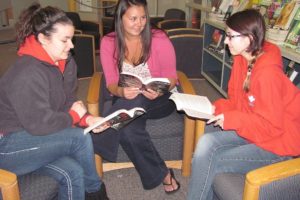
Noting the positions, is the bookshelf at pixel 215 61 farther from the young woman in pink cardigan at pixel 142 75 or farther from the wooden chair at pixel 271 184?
the wooden chair at pixel 271 184

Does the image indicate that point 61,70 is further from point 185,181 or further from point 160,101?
point 185,181

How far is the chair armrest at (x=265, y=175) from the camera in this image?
1149 mm

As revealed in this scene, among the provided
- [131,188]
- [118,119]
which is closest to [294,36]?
[118,119]

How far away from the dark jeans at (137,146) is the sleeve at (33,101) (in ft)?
1.36

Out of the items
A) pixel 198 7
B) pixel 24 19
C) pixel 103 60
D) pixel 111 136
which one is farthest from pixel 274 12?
pixel 198 7

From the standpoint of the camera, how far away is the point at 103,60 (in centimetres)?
205

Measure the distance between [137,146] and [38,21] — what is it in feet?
2.69

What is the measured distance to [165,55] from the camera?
2039 millimetres

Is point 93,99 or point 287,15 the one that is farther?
point 287,15

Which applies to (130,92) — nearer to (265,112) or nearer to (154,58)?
(154,58)

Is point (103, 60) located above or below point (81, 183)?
above

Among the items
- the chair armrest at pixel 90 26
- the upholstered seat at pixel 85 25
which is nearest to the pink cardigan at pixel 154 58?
the upholstered seat at pixel 85 25

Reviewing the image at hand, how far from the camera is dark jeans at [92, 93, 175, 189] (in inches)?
70.6

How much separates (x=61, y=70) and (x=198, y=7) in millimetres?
3609
